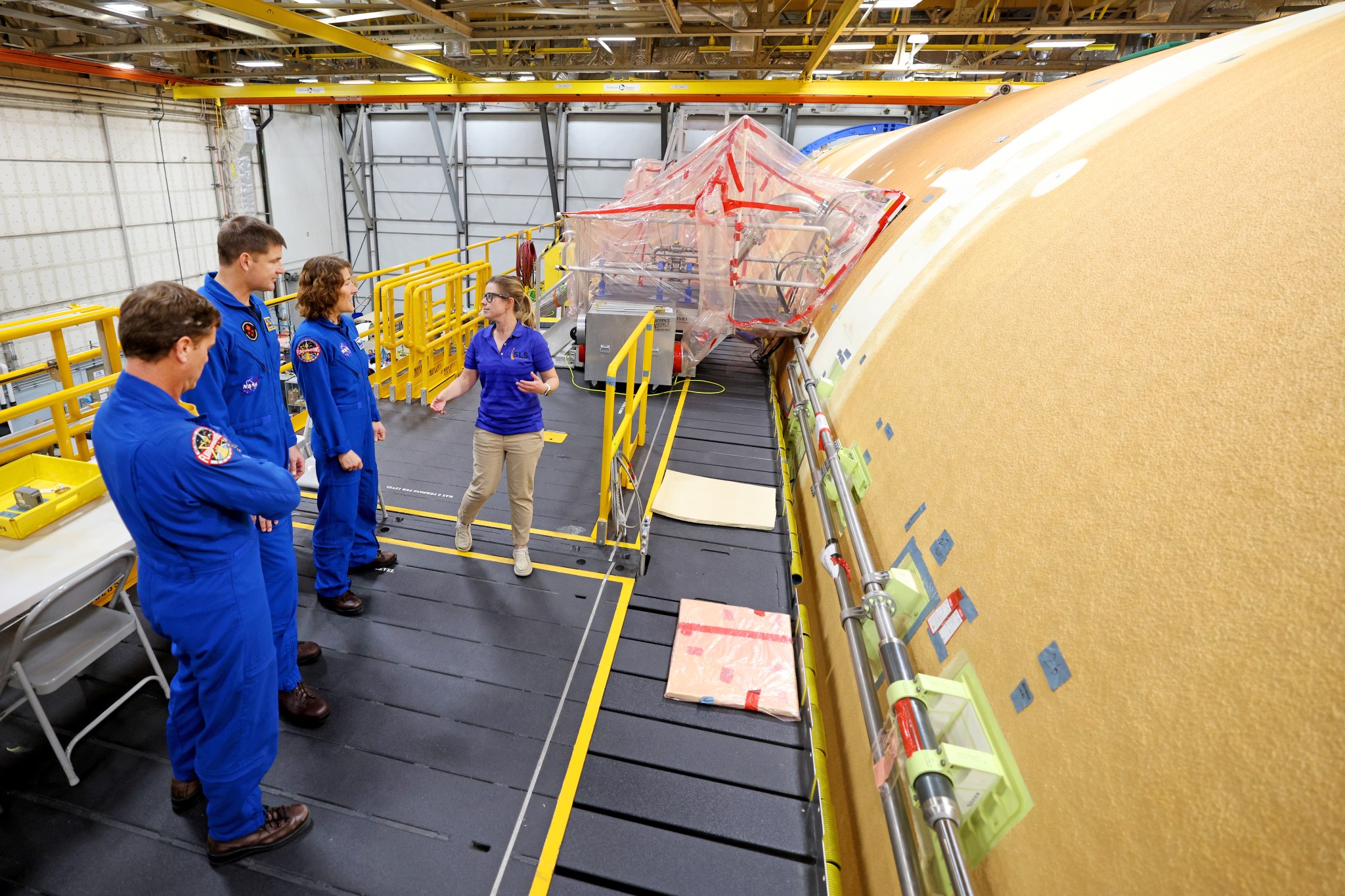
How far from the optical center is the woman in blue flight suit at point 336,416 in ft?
11.0

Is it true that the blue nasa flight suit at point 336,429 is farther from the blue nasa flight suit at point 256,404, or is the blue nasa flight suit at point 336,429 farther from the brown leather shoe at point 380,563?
the blue nasa flight suit at point 256,404

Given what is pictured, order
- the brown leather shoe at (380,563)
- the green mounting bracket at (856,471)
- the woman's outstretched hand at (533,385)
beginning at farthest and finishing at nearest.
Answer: the brown leather shoe at (380,563), the woman's outstretched hand at (533,385), the green mounting bracket at (856,471)

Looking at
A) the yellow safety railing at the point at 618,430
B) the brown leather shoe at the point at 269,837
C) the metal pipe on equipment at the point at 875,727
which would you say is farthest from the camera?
the yellow safety railing at the point at 618,430

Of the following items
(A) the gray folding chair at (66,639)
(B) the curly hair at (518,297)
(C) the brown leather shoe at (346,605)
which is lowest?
(C) the brown leather shoe at (346,605)

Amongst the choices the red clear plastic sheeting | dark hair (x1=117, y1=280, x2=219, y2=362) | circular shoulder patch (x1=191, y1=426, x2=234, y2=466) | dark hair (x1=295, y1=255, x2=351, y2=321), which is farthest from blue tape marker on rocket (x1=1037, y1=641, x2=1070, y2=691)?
the red clear plastic sheeting

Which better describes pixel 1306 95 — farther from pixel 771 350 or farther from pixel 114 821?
pixel 771 350

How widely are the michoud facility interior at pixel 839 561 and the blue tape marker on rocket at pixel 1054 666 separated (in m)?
0.02

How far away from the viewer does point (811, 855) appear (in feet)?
8.68

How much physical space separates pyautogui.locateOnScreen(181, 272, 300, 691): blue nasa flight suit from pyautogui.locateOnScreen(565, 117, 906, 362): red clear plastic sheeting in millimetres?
4369

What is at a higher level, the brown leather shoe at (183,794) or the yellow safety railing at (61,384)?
the yellow safety railing at (61,384)

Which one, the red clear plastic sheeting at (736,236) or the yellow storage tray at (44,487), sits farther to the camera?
the red clear plastic sheeting at (736,236)

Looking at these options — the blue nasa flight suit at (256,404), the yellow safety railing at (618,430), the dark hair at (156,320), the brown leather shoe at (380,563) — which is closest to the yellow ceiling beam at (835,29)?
the yellow safety railing at (618,430)

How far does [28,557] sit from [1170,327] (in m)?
4.56

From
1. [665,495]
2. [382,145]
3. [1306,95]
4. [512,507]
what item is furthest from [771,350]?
[382,145]
